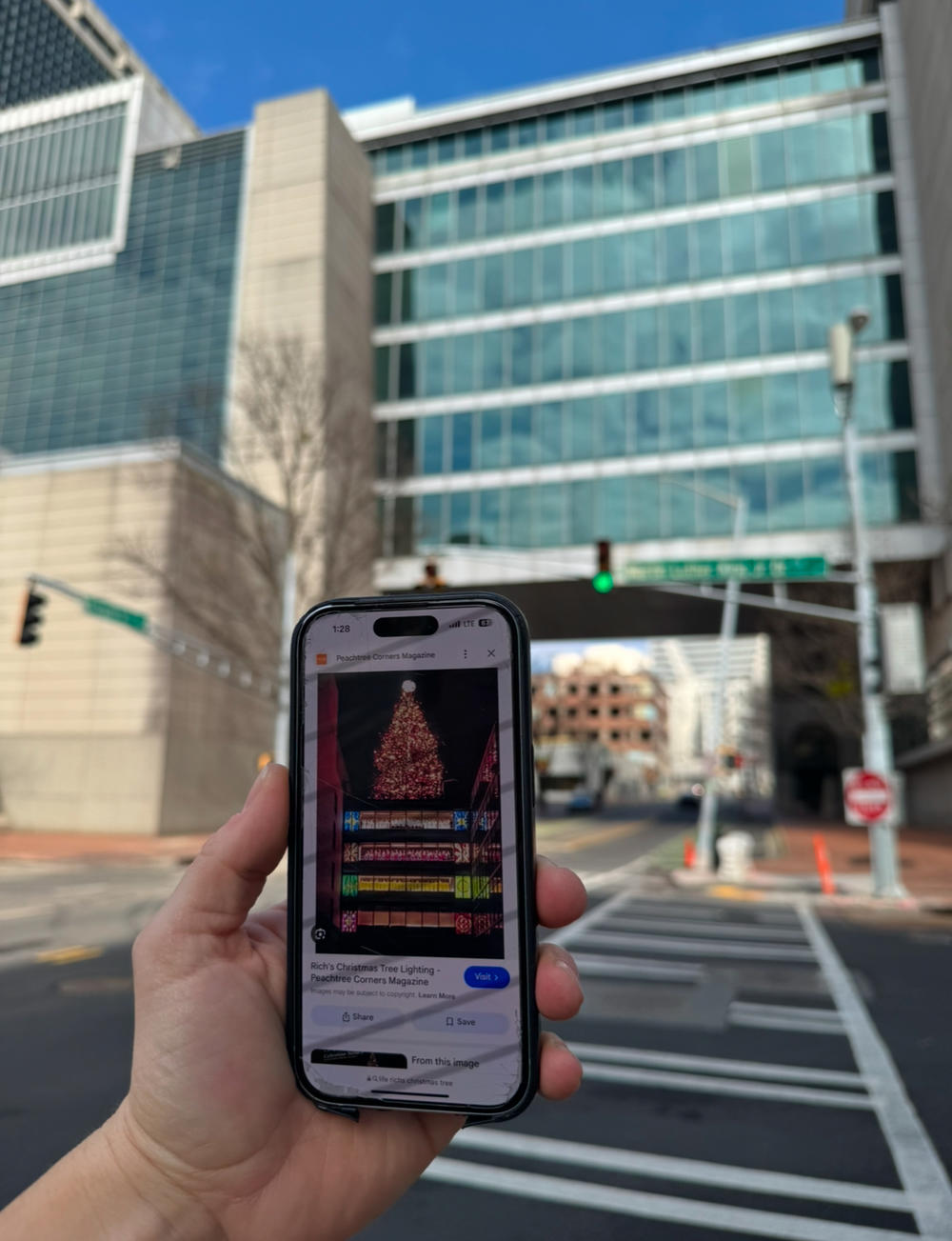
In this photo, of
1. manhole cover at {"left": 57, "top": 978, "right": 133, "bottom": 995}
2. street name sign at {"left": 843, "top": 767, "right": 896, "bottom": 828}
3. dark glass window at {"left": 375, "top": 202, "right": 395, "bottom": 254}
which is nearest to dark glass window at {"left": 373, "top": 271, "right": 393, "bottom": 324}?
dark glass window at {"left": 375, "top": 202, "right": 395, "bottom": 254}

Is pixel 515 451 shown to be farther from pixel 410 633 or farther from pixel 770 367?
pixel 410 633

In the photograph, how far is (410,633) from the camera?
2.26 metres

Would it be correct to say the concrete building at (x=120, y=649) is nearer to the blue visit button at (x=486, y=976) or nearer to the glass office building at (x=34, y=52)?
the blue visit button at (x=486, y=976)

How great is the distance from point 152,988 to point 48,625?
34.1 meters

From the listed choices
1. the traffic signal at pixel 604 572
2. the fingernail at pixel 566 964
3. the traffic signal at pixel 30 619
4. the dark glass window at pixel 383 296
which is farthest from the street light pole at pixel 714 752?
the dark glass window at pixel 383 296

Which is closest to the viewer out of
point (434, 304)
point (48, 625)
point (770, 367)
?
point (48, 625)

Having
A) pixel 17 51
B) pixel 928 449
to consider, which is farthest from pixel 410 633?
pixel 17 51

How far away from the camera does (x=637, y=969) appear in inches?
384

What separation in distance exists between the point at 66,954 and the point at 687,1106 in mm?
7506

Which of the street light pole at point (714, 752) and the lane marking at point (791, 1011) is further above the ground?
the street light pole at point (714, 752)

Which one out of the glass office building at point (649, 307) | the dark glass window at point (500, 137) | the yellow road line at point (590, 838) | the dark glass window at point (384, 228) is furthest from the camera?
the dark glass window at point (384, 228)

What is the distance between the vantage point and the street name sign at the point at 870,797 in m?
16.7

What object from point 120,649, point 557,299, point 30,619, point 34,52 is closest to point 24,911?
point 30,619

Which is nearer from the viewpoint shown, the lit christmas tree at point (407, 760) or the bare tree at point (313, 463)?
the lit christmas tree at point (407, 760)
